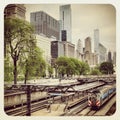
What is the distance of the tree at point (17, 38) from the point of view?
2.85 metres

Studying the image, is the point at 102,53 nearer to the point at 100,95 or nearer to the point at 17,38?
the point at 100,95

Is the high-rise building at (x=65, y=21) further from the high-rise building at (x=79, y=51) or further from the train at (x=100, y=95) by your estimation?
the train at (x=100, y=95)

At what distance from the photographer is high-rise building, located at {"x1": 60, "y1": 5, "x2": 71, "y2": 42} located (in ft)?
9.35

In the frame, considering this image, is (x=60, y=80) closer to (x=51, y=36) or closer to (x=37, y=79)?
(x=37, y=79)

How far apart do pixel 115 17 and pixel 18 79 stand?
3.17 ft

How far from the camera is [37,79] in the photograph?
9.47 ft

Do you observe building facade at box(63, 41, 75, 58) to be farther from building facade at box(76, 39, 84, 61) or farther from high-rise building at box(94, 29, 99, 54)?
high-rise building at box(94, 29, 99, 54)

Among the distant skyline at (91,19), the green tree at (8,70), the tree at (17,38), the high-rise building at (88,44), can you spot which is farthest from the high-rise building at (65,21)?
the green tree at (8,70)

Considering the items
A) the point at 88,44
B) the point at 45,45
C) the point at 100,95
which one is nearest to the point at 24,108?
the point at 45,45

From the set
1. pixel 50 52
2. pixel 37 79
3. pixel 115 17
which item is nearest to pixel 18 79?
pixel 37 79

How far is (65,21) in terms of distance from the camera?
287 centimetres

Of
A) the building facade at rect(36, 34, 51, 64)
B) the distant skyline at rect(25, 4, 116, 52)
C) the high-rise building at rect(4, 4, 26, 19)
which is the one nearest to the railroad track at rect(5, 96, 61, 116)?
the building facade at rect(36, 34, 51, 64)

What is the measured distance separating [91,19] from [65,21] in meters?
0.22

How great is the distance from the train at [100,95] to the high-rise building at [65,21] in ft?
1.66
